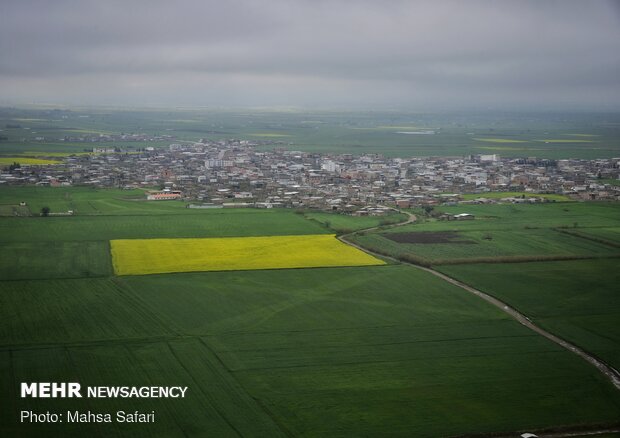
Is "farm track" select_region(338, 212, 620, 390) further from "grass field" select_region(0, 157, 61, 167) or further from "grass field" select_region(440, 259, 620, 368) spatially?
"grass field" select_region(0, 157, 61, 167)

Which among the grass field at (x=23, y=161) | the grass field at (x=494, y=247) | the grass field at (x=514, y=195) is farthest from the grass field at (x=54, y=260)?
the grass field at (x=23, y=161)

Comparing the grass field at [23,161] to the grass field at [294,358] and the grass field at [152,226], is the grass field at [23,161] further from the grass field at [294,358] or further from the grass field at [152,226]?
the grass field at [294,358]

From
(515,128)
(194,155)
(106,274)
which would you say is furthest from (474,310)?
(515,128)

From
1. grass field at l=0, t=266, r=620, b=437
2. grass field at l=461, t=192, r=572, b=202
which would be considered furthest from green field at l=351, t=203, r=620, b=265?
grass field at l=0, t=266, r=620, b=437

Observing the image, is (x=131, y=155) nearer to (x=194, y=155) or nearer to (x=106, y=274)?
(x=194, y=155)

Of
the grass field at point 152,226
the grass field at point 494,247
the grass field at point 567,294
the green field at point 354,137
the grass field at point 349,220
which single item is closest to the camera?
the grass field at point 567,294
